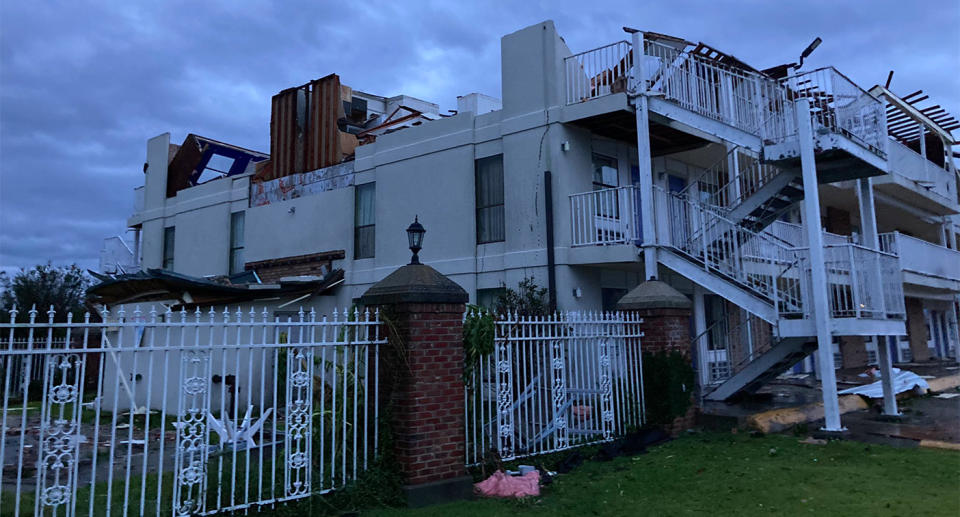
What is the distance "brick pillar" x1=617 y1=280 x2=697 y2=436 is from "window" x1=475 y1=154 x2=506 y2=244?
158 inches

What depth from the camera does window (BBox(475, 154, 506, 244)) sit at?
13148 millimetres

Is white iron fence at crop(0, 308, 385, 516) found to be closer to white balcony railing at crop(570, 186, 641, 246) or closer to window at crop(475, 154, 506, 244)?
white balcony railing at crop(570, 186, 641, 246)

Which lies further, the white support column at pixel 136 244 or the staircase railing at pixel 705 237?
the white support column at pixel 136 244

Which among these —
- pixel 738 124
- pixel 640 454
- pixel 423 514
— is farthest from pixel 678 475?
pixel 738 124

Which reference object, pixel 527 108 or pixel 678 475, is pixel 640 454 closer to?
pixel 678 475

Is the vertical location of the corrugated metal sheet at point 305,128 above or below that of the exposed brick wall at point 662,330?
above

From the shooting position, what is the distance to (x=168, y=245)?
67.7 feet

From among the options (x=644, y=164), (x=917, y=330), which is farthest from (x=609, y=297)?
(x=917, y=330)

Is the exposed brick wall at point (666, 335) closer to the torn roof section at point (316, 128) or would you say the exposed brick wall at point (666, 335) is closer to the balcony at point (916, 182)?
the torn roof section at point (316, 128)

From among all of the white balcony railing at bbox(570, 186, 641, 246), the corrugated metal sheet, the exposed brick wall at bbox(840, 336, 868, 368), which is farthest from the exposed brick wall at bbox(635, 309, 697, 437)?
the exposed brick wall at bbox(840, 336, 868, 368)

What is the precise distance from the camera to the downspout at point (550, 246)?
11820mm

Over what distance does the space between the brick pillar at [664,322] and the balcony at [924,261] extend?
28.4 ft

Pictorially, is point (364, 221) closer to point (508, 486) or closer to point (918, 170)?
point (508, 486)

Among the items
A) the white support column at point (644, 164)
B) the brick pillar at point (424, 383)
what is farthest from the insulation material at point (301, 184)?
the brick pillar at point (424, 383)
